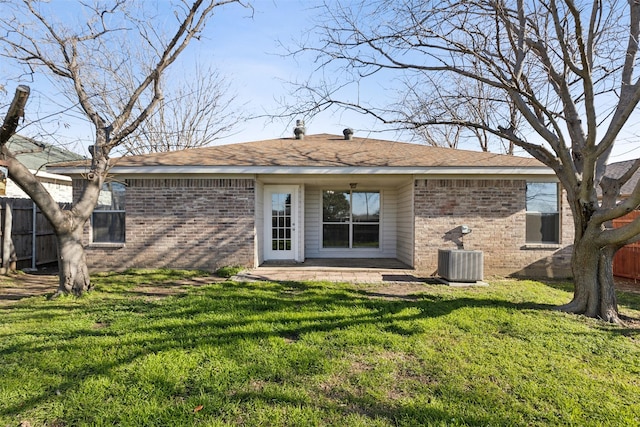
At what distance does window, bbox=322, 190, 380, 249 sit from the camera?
11.1 meters

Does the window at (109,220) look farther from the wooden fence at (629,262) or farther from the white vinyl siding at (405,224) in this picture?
the wooden fence at (629,262)

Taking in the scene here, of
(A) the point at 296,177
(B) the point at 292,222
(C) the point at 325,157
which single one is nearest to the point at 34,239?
(B) the point at 292,222

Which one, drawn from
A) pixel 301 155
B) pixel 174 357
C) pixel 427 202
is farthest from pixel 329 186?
pixel 174 357

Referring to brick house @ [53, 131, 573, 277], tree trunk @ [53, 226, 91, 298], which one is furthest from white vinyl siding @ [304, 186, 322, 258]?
tree trunk @ [53, 226, 91, 298]

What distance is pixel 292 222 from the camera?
32.2 ft

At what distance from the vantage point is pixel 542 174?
27.0 feet

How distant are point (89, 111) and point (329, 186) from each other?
645 cm

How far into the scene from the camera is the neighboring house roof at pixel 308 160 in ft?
26.9

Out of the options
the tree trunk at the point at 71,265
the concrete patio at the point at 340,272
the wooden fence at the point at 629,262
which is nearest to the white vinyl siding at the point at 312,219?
the concrete patio at the point at 340,272

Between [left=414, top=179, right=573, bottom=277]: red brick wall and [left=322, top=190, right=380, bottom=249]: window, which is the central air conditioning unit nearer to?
[left=414, top=179, right=573, bottom=277]: red brick wall

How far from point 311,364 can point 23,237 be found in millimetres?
9600

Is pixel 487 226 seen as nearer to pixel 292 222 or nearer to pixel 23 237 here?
pixel 292 222

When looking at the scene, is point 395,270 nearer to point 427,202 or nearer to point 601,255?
point 427,202

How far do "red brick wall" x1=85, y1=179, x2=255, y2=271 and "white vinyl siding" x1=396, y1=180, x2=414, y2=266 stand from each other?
4.00 metres
